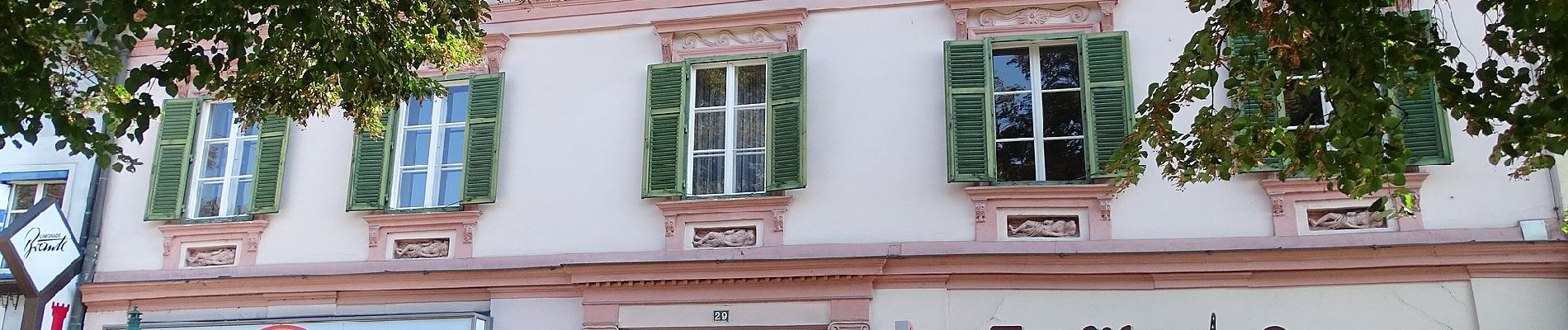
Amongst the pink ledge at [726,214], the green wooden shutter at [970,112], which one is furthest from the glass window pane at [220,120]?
the green wooden shutter at [970,112]

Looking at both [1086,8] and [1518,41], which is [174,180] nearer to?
[1086,8]

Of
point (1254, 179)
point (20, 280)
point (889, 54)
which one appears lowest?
point (20, 280)

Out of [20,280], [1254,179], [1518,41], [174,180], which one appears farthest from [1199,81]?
[20,280]

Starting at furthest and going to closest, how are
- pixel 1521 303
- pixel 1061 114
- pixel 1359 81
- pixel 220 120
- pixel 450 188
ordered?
pixel 220 120, pixel 450 188, pixel 1061 114, pixel 1521 303, pixel 1359 81

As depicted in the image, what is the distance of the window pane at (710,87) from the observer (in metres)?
11.9

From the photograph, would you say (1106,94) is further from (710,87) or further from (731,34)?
(710,87)

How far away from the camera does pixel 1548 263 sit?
9.80 metres

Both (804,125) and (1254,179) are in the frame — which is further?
(804,125)

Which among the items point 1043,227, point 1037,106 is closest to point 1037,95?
point 1037,106

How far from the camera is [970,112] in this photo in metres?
11.0

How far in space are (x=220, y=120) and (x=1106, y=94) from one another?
8110 millimetres

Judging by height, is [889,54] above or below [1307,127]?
above

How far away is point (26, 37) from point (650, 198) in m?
4.99

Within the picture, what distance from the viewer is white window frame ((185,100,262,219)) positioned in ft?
41.2
